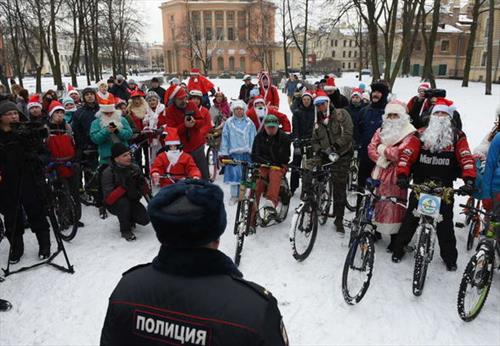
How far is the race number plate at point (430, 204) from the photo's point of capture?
13.3ft

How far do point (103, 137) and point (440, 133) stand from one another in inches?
199

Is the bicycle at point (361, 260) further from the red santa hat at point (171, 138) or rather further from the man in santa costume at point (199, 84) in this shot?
the man in santa costume at point (199, 84)

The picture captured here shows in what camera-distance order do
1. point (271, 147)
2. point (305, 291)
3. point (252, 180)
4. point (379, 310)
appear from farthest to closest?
point (271, 147), point (252, 180), point (305, 291), point (379, 310)

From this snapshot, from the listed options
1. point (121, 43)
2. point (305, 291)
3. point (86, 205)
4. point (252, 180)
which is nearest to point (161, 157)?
point (252, 180)

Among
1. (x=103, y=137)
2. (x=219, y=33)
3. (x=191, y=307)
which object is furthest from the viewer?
(x=219, y=33)

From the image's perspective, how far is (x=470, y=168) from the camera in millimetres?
4266

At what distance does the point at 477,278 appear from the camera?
12.8 ft

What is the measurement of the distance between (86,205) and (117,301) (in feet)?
20.9

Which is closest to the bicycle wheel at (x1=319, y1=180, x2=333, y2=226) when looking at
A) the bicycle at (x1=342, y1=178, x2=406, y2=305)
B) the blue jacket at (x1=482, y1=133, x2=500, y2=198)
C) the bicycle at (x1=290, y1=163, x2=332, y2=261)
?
the bicycle at (x1=290, y1=163, x2=332, y2=261)

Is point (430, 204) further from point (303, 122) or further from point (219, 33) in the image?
point (219, 33)

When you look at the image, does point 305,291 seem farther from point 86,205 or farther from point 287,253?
point 86,205

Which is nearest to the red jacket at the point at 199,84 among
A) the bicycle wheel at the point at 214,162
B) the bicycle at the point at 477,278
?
the bicycle wheel at the point at 214,162

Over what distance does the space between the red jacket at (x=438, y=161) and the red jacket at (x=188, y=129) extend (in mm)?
3668

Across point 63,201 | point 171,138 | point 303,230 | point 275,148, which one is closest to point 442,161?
point 303,230
